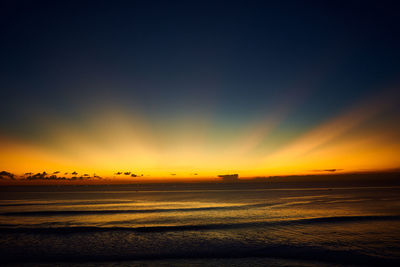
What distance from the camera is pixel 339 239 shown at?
37.5 ft

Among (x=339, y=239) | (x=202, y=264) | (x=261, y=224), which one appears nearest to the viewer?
(x=202, y=264)

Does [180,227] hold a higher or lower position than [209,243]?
lower

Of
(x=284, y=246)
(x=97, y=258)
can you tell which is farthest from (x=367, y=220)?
(x=97, y=258)

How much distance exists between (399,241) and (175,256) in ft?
34.6

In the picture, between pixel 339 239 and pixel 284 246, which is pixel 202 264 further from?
pixel 339 239

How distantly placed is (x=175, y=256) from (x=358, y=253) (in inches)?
293

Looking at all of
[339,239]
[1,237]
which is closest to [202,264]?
[339,239]

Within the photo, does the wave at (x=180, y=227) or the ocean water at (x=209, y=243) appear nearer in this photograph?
the ocean water at (x=209, y=243)

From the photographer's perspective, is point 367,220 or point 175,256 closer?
point 175,256

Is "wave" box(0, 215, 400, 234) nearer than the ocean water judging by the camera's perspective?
No

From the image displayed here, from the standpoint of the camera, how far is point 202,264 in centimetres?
843

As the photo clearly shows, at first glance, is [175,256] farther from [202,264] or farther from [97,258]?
[97,258]

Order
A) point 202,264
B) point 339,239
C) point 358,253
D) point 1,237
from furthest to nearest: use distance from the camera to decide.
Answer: point 1,237, point 339,239, point 358,253, point 202,264

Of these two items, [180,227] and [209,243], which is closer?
[209,243]
